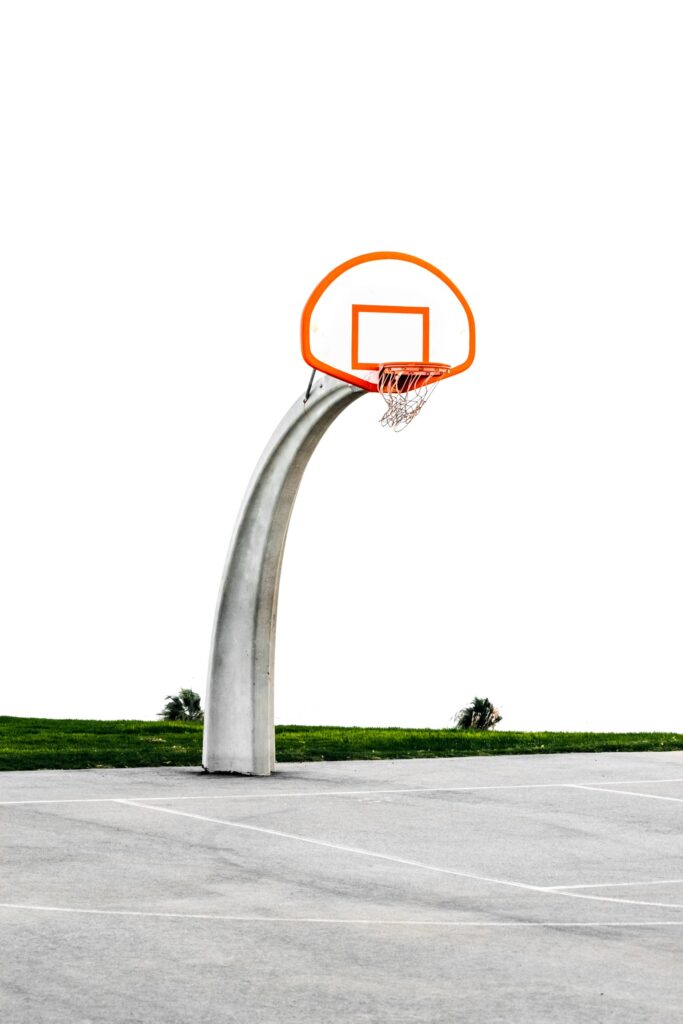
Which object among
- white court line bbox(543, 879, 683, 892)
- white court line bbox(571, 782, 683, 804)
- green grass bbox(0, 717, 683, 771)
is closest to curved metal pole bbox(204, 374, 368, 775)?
green grass bbox(0, 717, 683, 771)

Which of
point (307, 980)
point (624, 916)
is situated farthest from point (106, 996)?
point (624, 916)

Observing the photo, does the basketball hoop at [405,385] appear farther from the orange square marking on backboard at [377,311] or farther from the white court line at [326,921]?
the white court line at [326,921]

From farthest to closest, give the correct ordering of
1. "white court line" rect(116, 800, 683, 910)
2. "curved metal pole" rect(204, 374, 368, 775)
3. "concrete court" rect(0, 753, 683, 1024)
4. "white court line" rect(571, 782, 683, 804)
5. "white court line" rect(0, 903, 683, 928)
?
1. "curved metal pole" rect(204, 374, 368, 775)
2. "white court line" rect(571, 782, 683, 804)
3. "white court line" rect(116, 800, 683, 910)
4. "white court line" rect(0, 903, 683, 928)
5. "concrete court" rect(0, 753, 683, 1024)

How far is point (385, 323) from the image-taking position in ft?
43.5

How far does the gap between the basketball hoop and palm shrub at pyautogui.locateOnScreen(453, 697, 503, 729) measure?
366 inches

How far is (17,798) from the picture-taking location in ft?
39.3

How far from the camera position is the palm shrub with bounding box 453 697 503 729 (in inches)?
874

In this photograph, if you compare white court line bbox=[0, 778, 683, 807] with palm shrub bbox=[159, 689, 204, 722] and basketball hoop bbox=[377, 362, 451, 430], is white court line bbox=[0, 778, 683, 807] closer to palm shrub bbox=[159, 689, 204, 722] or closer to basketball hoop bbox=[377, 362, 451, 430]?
basketball hoop bbox=[377, 362, 451, 430]

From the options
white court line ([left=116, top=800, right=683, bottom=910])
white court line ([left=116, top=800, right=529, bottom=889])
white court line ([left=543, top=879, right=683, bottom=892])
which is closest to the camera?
white court line ([left=116, top=800, right=683, bottom=910])

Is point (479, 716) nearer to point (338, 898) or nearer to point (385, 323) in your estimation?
point (385, 323)

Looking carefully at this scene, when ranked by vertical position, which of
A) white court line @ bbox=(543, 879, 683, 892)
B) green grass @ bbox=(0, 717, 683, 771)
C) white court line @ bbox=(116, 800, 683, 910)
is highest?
green grass @ bbox=(0, 717, 683, 771)

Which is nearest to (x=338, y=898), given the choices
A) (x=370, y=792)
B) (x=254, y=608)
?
(x=370, y=792)

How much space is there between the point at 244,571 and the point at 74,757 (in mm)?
3284

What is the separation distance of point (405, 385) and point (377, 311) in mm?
714
